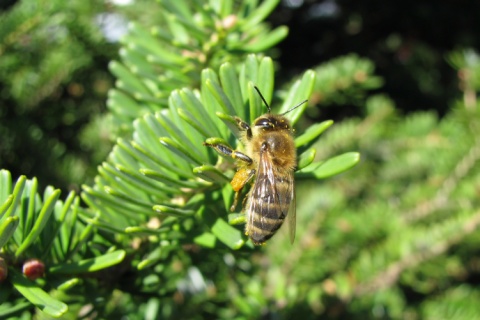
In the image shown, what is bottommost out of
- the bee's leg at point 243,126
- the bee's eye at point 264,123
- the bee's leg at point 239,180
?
the bee's leg at point 239,180

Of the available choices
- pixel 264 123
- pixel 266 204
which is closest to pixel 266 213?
pixel 266 204

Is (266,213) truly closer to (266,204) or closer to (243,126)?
(266,204)

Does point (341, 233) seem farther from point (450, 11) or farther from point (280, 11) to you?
point (450, 11)

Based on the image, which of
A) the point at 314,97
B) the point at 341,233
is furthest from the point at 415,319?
the point at 314,97

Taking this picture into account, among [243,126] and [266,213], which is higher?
[243,126]
